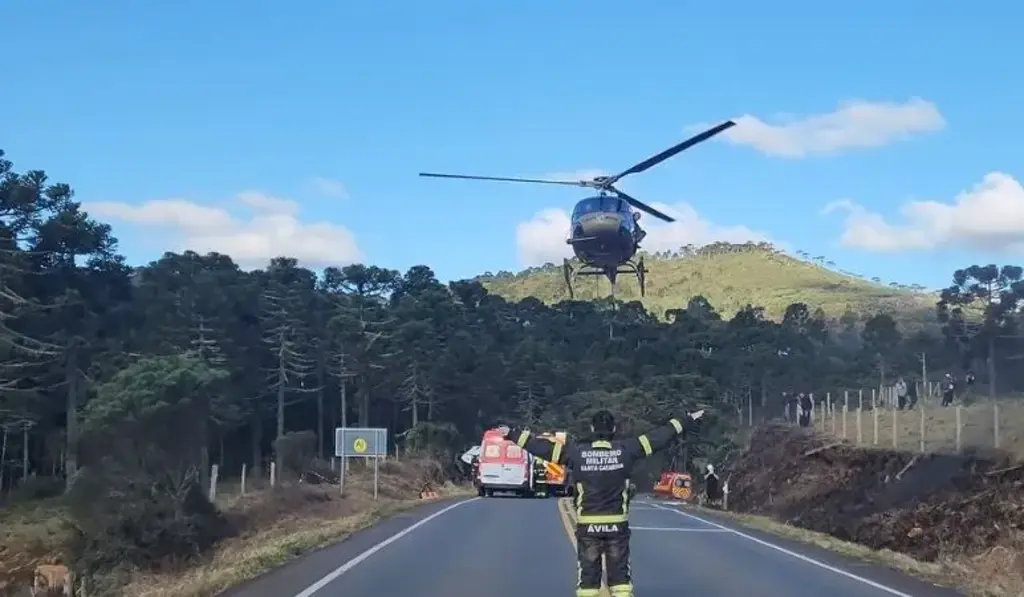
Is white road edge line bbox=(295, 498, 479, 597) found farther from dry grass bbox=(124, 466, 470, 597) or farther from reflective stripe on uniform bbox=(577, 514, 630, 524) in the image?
reflective stripe on uniform bbox=(577, 514, 630, 524)

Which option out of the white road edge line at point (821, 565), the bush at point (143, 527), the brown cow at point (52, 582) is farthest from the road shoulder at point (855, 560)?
the bush at point (143, 527)

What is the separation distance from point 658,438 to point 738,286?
150638 millimetres

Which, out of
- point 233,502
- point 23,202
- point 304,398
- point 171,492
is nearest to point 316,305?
point 304,398

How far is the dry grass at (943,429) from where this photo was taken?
26656mm

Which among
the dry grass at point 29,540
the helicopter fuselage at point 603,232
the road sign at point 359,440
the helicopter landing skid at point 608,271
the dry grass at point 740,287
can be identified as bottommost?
the dry grass at point 29,540

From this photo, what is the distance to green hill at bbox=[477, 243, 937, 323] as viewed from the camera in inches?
5502

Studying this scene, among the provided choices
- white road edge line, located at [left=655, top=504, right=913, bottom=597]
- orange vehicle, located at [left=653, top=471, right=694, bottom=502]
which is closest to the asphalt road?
white road edge line, located at [left=655, top=504, right=913, bottom=597]

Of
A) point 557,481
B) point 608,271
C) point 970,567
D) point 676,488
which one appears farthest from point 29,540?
point 676,488

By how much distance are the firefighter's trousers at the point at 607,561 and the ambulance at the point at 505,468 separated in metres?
36.1

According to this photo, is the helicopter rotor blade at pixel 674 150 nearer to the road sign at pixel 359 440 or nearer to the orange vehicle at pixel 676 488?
the road sign at pixel 359 440

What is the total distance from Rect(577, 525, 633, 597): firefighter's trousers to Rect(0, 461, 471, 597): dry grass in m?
5.15

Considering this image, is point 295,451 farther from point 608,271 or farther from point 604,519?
point 604,519

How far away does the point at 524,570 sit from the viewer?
16.6 meters

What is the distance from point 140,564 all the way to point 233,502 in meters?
11.5
